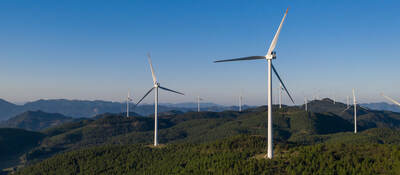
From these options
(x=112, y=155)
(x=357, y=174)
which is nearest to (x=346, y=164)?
(x=357, y=174)

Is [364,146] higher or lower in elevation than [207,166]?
higher

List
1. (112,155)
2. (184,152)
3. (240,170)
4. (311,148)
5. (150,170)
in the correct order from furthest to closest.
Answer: (112,155)
(184,152)
(150,170)
(311,148)
(240,170)

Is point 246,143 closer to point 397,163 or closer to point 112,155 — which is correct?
point 397,163

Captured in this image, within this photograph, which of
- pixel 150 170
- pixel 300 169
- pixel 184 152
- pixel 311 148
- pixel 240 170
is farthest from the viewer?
pixel 184 152

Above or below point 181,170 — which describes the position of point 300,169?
above

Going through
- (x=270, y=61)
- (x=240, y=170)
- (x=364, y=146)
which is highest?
(x=270, y=61)

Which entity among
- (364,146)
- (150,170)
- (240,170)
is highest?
(364,146)

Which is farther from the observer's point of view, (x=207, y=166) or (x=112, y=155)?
(x=112, y=155)

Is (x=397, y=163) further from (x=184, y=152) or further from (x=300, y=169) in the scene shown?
(x=184, y=152)

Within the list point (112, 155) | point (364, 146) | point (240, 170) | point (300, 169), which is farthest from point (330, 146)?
point (112, 155)
